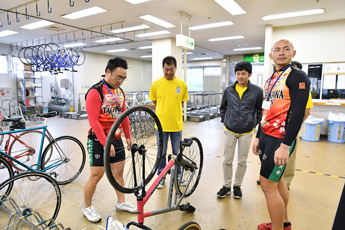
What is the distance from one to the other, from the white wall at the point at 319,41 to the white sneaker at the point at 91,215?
623 cm

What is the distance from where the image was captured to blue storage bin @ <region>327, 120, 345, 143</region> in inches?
206

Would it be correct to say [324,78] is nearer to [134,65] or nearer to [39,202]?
[39,202]

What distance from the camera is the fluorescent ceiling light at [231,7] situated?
4.70 m

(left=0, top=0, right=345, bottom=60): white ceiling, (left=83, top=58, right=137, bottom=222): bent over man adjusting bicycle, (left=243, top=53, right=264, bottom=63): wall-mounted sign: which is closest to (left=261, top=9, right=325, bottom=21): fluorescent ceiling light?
(left=0, top=0, right=345, bottom=60): white ceiling

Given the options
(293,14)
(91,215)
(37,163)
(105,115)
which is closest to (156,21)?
(293,14)

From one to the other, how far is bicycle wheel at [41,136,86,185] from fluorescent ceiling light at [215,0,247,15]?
401 centimetres

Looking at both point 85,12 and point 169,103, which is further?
point 85,12

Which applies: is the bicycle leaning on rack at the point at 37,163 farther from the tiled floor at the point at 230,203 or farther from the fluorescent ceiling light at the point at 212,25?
the fluorescent ceiling light at the point at 212,25

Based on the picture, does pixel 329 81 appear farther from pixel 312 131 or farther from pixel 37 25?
pixel 37 25

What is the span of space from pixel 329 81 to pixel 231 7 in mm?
3289

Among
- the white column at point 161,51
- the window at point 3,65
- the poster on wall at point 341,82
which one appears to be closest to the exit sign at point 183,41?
the white column at point 161,51

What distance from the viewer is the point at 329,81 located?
18.9ft

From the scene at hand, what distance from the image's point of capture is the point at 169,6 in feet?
16.3

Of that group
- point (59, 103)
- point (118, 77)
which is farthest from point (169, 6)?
point (59, 103)
